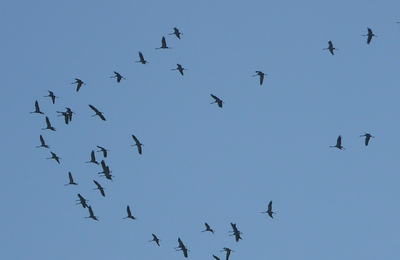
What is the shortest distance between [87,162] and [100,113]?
6.73 metres

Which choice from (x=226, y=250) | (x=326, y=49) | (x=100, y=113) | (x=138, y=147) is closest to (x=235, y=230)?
(x=226, y=250)

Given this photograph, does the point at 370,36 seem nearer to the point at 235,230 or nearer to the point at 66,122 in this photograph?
the point at 235,230

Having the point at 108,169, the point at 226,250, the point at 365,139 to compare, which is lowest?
the point at 226,250

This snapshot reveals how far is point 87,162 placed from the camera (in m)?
68.5

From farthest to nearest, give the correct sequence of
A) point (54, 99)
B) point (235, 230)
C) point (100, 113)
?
1. point (54, 99)
2. point (235, 230)
3. point (100, 113)

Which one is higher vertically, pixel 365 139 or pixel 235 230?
pixel 365 139

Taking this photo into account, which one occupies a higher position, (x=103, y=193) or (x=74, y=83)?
(x=74, y=83)

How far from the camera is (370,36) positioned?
73.6m

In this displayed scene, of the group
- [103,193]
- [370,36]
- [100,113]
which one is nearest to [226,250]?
[103,193]

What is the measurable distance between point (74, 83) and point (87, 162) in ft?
22.4

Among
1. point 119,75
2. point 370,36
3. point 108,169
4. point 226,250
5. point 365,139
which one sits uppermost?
point 370,36

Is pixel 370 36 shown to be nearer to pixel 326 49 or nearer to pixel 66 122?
pixel 326 49

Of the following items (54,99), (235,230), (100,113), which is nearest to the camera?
(100,113)

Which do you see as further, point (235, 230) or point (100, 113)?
point (235, 230)
